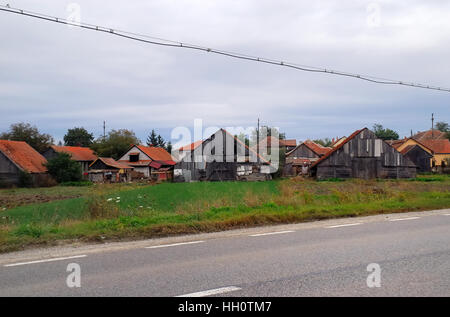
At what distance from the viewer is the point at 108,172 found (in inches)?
2707

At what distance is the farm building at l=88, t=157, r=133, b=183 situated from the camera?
224ft

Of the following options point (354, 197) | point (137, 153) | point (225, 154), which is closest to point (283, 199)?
point (354, 197)

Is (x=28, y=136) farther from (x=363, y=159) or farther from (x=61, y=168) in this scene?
(x=363, y=159)

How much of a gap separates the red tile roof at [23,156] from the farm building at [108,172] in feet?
27.5

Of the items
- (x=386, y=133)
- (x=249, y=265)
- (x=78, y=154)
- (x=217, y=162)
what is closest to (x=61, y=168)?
(x=78, y=154)

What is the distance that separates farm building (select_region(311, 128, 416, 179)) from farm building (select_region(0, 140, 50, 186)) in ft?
135

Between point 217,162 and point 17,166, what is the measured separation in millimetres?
28715

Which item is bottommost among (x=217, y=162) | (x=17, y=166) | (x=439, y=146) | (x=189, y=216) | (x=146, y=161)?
(x=189, y=216)

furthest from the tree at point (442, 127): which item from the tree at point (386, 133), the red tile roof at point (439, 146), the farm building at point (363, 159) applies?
the farm building at point (363, 159)

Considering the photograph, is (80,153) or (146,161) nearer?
(146,161)

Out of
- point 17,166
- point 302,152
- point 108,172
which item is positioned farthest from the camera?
point 302,152
